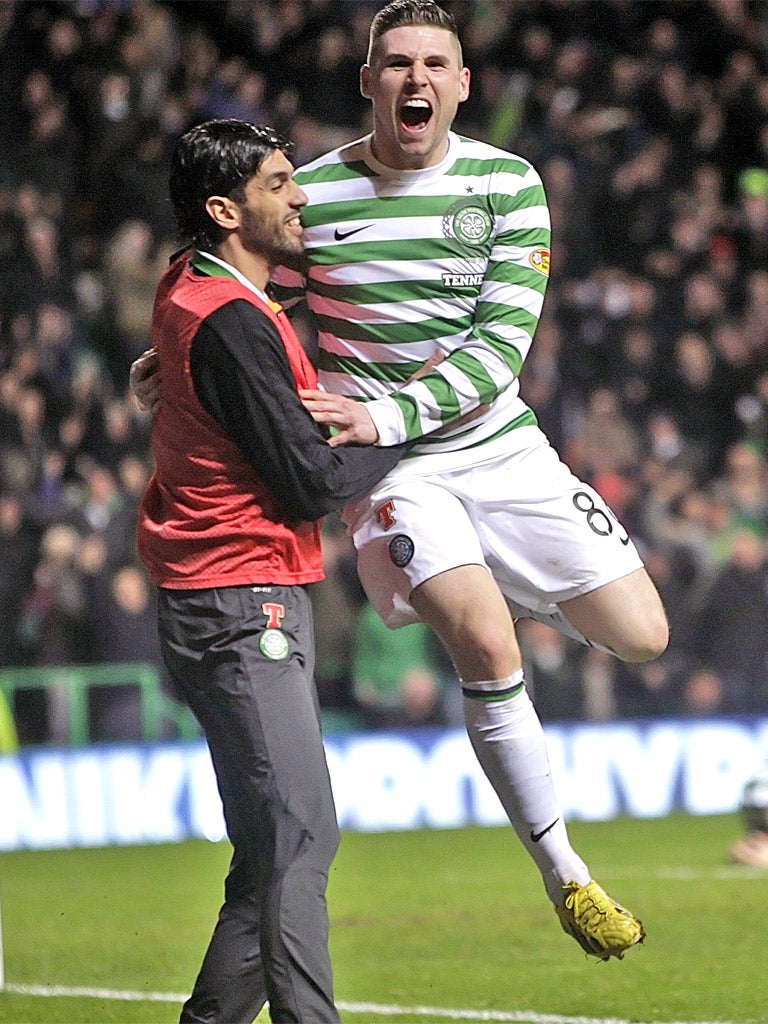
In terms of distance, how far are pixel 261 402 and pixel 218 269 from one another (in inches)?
17.0

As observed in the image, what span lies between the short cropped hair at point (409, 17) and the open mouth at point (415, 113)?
22 centimetres

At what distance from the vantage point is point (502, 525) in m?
5.52

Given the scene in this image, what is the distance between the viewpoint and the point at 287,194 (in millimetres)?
4828

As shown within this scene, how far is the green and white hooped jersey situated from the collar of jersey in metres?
0.72

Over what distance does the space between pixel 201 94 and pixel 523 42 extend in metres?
3.28

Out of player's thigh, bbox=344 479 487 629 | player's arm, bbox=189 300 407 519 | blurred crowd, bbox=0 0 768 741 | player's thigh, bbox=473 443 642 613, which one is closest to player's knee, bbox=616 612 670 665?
player's thigh, bbox=473 443 642 613

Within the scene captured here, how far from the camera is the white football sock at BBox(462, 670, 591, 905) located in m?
5.33

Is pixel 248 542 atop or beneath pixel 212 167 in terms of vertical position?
beneath

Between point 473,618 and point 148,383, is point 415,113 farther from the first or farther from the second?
point 473,618

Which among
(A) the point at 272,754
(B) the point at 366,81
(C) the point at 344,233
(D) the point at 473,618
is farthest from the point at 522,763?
(B) the point at 366,81

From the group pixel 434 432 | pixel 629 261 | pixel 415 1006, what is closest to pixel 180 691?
pixel 434 432

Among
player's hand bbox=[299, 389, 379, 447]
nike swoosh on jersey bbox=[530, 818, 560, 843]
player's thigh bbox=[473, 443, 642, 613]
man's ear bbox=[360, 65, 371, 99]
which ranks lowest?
nike swoosh on jersey bbox=[530, 818, 560, 843]

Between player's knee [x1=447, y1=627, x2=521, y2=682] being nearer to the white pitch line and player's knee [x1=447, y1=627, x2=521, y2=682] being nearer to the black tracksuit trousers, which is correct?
the black tracksuit trousers

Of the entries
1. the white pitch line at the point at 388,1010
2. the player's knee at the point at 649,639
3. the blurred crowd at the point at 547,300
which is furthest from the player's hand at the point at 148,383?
the blurred crowd at the point at 547,300
